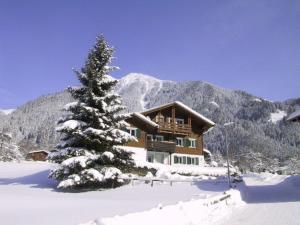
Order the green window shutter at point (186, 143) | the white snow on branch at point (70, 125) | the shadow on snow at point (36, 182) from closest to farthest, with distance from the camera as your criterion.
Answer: the white snow on branch at point (70, 125) < the shadow on snow at point (36, 182) < the green window shutter at point (186, 143)

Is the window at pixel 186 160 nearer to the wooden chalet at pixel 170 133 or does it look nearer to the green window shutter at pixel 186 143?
the wooden chalet at pixel 170 133

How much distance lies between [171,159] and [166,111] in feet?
23.1

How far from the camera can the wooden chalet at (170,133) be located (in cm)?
5241

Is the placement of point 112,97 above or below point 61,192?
above

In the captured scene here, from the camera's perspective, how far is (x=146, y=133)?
174 ft

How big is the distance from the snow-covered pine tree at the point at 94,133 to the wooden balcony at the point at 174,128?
923 inches

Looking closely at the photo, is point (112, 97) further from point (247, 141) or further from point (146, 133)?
point (247, 141)

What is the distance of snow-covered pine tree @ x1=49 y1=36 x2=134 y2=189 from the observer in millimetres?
27172

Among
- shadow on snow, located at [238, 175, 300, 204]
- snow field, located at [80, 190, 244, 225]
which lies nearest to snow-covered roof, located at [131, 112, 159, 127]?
shadow on snow, located at [238, 175, 300, 204]

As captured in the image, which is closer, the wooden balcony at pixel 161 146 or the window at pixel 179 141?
the wooden balcony at pixel 161 146

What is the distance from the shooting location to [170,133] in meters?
54.7

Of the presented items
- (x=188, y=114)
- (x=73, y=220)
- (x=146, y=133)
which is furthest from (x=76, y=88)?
(x=188, y=114)

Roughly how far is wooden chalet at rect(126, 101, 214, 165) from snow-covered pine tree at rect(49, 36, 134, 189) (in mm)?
20909

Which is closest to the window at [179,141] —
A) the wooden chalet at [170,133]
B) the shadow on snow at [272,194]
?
the wooden chalet at [170,133]
